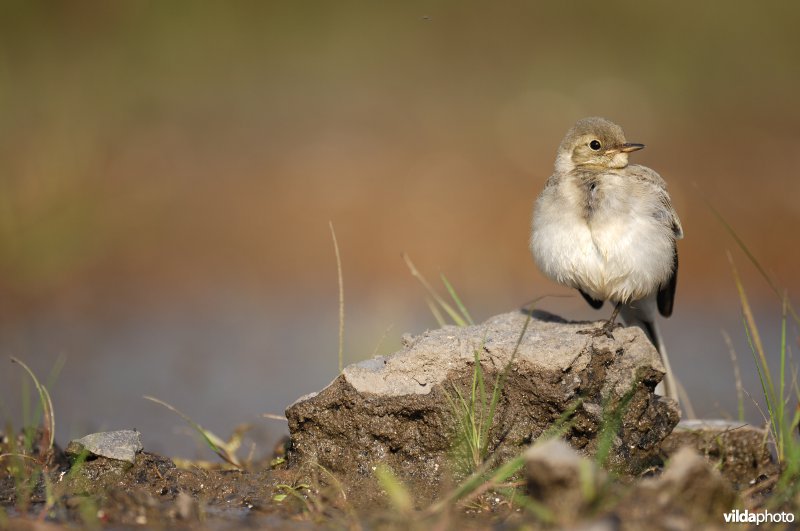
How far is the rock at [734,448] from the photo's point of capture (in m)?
5.54

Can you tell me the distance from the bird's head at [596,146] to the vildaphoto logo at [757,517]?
8.48ft

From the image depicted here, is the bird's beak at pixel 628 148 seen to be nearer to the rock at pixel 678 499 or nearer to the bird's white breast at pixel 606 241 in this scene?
the bird's white breast at pixel 606 241

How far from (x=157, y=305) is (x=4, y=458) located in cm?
644

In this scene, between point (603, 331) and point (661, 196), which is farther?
point (661, 196)

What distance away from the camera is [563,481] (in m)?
3.56

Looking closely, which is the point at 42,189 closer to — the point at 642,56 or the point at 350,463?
the point at 350,463

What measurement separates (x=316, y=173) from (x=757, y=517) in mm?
10576

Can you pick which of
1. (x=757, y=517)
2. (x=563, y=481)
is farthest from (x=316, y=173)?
(x=563, y=481)

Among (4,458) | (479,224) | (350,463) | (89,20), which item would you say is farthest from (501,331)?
(89,20)

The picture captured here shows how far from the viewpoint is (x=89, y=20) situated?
1720 centimetres

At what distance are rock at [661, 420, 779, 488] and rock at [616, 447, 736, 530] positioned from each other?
6.02ft

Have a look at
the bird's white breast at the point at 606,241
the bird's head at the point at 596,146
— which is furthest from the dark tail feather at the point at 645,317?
the bird's head at the point at 596,146

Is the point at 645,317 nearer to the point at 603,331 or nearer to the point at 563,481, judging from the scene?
the point at 603,331

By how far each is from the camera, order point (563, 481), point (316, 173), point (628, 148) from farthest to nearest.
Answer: point (316, 173) < point (628, 148) < point (563, 481)
